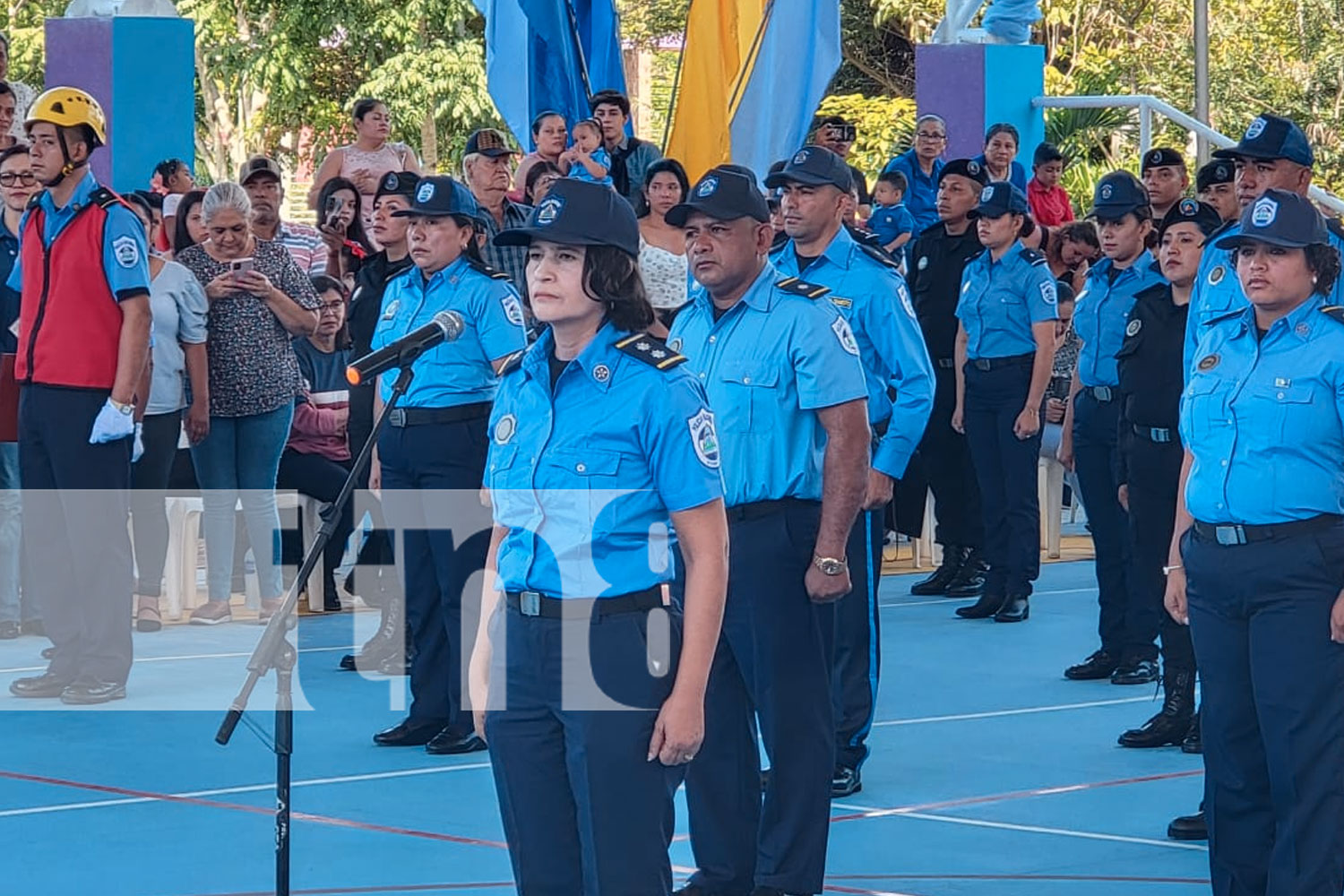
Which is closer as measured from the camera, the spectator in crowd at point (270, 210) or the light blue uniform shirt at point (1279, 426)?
the light blue uniform shirt at point (1279, 426)

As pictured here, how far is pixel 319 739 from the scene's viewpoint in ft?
27.8

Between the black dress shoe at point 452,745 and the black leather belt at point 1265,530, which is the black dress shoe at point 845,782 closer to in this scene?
the black dress shoe at point 452,745

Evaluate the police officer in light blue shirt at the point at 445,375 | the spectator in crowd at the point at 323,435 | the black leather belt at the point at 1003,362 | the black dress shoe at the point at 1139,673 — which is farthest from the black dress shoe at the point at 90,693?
the black leather belt at the point at 1003,362

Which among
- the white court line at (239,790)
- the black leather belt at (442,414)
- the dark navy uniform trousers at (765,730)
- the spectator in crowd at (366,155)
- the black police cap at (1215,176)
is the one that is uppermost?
the spectator in crowd at (366,155)

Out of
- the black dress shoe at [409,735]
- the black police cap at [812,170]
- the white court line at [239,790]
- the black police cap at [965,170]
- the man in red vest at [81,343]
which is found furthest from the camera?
the black police cap at [965,170]

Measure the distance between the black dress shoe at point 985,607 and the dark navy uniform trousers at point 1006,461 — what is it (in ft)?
0.41

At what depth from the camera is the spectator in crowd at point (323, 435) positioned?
38.2ft

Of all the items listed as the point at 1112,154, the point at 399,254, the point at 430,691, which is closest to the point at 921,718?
the point at 430,691

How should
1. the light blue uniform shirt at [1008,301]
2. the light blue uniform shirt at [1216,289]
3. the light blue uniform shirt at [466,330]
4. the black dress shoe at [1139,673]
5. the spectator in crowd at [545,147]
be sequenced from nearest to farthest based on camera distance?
1. the light blue uniform shirt at [1216,289]
2. the light blue uniform shirt at [466,330]
3. the black dress shoe at [1139,673]
4. the light blue uniform shirt at [1008,301]
5. the spectator in crowd at [545,147]

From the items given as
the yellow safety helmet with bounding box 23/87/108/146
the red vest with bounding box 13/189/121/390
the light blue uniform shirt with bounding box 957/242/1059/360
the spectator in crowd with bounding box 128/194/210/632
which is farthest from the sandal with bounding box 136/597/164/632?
the light blue uniform shirt with bounding box 957/242/1059/360

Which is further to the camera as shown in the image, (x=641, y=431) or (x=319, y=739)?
(x=319, y=739)

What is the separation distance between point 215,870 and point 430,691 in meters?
2.05

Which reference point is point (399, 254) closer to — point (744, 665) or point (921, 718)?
point (921, 718)

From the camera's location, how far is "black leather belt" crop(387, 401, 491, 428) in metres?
7.88
